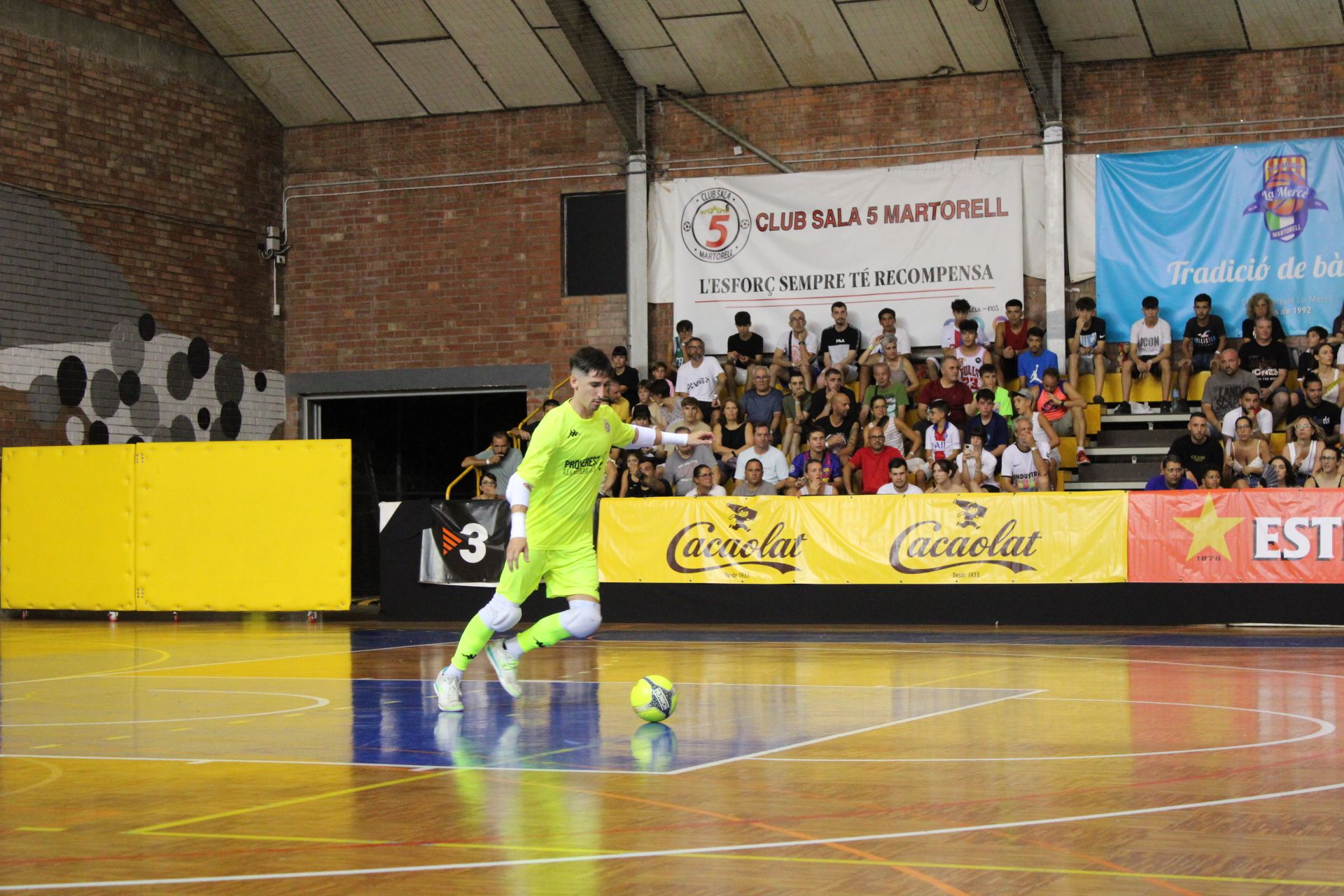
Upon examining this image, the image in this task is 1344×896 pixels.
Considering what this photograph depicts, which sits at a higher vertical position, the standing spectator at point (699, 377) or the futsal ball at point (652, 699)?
the standing spectator at point (699, 377)

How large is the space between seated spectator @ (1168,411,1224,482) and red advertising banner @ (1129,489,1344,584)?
55.3 inches

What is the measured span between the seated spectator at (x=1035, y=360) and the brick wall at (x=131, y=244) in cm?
1237

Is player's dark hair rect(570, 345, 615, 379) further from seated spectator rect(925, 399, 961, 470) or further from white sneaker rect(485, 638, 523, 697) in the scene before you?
seated spectator rect(925, 399, 961, 470)

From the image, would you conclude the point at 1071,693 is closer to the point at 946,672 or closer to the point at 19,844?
the point at 946,672

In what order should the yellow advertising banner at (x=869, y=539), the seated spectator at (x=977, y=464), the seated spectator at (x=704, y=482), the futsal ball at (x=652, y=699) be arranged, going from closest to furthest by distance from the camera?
the futsal ball at (x=652, y=699) < the yellow advertising banner at (x=869, y=539) < the seated spectator at (x=977, y=464) < the seated spectator at (x=704, y=482)

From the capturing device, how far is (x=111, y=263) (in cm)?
2353

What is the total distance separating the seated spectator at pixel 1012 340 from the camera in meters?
21.3

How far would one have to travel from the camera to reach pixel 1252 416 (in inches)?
728

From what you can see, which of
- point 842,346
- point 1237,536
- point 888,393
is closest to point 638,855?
point 1237,536

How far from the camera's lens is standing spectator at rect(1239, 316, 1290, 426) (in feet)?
63.2

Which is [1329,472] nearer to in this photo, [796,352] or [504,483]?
[796,352]

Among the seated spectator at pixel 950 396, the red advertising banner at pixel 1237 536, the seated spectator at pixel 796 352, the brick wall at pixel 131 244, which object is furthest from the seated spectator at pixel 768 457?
the brick wall at pixel 131 244

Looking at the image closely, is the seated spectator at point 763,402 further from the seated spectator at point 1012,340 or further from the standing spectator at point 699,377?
A: the seated spectator at point 1012,340

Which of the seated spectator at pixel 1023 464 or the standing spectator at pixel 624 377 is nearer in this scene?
the seated spectator at pixel 1023 464
